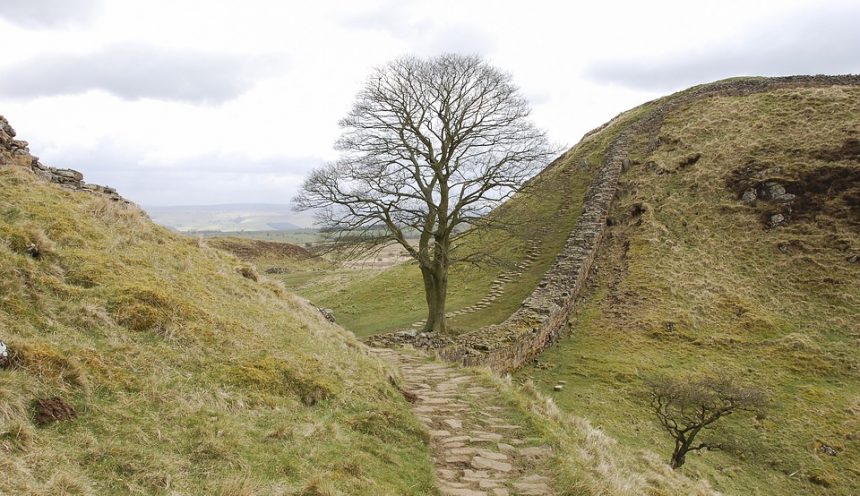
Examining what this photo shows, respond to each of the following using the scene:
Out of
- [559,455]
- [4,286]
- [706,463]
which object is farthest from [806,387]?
[4,286]

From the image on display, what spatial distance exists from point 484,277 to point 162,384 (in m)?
25.3

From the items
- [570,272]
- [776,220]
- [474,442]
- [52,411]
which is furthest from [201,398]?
[776,220]

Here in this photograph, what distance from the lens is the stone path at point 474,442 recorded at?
7.43 metres

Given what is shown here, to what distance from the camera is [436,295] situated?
2066 centimetres

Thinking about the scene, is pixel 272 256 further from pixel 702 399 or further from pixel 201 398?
pixel 201 398

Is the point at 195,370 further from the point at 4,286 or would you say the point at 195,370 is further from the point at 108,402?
the point at 4,286

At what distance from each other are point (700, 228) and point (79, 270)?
96.2ft

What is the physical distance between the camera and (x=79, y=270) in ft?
28.8

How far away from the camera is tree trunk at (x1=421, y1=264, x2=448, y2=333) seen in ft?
67.2

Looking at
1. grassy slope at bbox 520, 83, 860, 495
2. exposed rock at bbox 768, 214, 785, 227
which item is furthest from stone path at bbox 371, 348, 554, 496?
exposed rock at bbox 768, 214, 785, 227

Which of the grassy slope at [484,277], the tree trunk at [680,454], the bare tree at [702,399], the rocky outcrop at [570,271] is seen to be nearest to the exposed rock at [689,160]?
the rocky outcrop at [570,271]

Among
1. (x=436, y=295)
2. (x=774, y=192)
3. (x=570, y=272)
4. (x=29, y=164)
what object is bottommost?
(x=436, y=295)

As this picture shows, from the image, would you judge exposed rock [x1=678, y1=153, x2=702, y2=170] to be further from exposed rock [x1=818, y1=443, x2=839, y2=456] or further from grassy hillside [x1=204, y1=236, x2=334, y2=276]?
grassy hillside [x1=204, y1=236, x2=334, y2=276]

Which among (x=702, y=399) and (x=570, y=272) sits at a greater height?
(x=570, y=272)
